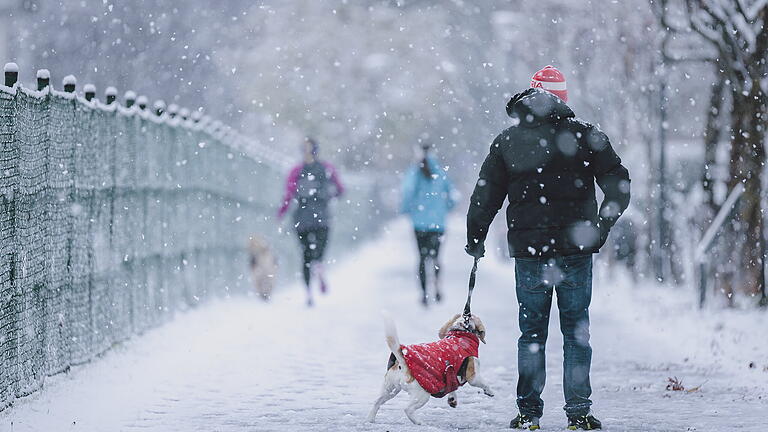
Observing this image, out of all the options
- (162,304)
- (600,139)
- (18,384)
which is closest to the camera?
(600,139)

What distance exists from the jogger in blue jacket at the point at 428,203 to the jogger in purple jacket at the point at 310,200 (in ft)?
3.54

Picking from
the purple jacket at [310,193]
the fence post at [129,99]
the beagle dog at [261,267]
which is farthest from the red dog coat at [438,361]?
the beagle dog at [261,267]

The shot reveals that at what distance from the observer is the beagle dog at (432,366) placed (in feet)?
22.4

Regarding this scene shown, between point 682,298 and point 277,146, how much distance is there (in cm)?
4444

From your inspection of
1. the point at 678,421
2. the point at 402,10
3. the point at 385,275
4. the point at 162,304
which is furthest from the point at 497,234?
the point at 402,10

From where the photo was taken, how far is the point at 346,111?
5919 cm

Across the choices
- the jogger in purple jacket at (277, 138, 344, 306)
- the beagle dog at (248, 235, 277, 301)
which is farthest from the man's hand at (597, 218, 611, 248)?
the beagle dog at (248, 235, 277, 301)

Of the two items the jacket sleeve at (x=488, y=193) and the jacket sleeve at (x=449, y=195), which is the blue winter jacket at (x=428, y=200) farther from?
the jacket sleeve at (x=488, y=193)

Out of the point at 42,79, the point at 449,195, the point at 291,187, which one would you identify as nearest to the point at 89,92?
the point at 42,79

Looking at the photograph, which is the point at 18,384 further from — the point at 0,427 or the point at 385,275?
the point at 385,275

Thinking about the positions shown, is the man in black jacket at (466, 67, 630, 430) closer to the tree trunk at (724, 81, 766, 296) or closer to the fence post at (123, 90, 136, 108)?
the fence post at (123, 90, 136, 108)

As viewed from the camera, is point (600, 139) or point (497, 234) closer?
point (600, 139)

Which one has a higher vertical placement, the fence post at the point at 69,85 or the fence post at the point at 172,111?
the fence post at the point at 172,111

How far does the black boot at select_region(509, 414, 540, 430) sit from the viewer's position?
6769 mm
